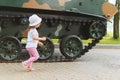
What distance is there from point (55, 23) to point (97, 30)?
1387 mm

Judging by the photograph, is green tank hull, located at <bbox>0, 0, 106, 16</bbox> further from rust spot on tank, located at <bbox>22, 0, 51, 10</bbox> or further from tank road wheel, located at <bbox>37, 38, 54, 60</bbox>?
tank road wheel, located at <bbox>37, 38, 54, 60</bbox>

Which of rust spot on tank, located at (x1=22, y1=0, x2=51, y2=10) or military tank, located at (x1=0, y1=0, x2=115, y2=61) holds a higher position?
rust spot on tank, located at (x1=22, y1=0, x2=51, y2=10)

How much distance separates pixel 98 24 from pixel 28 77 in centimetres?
488

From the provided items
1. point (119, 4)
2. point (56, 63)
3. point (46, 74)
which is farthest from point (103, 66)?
point (119, 4)

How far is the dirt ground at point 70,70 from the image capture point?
37.2 ft

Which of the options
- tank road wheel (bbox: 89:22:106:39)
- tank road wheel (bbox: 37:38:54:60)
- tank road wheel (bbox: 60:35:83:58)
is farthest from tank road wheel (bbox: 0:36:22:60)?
tank road wheel (bbox: 89:22:106:39)

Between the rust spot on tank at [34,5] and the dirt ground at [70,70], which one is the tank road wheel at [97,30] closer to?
the dirt ground at [70,70]

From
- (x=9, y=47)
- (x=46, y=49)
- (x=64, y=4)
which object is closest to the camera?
(x=9, y=47)

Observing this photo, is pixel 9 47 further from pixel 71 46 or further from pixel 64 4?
pixel 64 4

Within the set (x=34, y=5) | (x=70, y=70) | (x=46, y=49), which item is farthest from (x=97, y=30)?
(x=70, y=70)

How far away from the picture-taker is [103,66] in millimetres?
13773

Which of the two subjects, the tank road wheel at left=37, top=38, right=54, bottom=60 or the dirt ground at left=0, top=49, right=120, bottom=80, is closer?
the dirt ground at left=0, top=49, right=120, bottom=80

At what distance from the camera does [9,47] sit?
14.3 m

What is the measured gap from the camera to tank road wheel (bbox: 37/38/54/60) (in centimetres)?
1474
